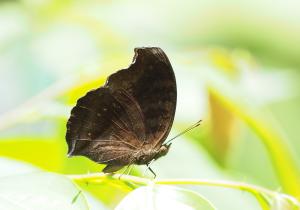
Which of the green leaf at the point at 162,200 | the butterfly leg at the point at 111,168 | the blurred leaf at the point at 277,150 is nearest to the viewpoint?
the green leaf at the point at 162,200

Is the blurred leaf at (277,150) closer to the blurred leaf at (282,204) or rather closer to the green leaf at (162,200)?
the blurred leaf at (282,204)

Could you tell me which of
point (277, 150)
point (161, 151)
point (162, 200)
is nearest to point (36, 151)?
point (161, 151)

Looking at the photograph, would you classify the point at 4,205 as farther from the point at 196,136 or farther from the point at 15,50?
the point at 15,50

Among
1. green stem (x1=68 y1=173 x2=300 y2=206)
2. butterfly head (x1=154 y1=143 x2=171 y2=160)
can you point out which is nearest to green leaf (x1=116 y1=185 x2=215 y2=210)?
green stem (x1=68 y1=173 x2=300 y2=206)

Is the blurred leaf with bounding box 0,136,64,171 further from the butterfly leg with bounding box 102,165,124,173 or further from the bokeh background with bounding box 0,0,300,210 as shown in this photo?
the butterfly leg with bounding box 102,165,124,173

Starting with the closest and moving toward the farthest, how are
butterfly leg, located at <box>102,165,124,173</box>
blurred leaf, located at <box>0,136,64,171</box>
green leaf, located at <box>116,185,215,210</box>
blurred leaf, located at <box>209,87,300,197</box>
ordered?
1. green leaf, located at <box>116,185,215,210</box>
2. butterfly leg, located at <box>102,165,124,173</box>
3. blurred leaf, located at <box>0,136,64,171</box>
4. blurred leaf, located at <box>209,87,300,197</box>

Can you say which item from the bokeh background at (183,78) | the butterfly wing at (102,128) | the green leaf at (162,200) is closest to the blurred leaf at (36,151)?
the bokeh background at (183,78)

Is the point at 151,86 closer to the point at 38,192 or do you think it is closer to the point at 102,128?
the point at 102,128
